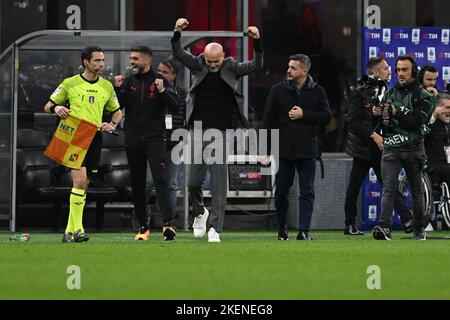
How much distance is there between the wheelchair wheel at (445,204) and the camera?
22031 millimetres

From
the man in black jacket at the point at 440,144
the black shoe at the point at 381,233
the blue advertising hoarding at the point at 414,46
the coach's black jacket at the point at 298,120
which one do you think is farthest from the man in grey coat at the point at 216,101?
the blue advertising hoarding at the point at 414,46

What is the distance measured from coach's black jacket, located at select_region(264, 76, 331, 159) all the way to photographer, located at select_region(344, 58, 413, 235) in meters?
1.20

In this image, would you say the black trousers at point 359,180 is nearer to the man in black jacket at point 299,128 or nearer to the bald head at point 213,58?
the man in black jacket at point 299,128

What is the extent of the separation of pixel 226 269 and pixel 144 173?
5.39m

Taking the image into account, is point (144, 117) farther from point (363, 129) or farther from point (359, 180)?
point (359, 180)

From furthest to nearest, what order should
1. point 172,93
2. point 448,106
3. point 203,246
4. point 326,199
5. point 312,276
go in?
point 326,199, point 448,106, point 172,93, point 203,246, point 312,276

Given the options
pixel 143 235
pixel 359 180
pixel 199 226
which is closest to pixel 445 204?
pixel 359 180

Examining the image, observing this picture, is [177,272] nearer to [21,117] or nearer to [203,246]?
[203,246]

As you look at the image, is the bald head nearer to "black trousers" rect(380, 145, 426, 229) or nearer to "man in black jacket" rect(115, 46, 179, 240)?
"man in black jacket" rect(115, 46, 179, 240)

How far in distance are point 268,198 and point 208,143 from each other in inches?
254

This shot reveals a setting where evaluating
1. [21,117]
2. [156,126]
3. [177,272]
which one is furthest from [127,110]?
[177,272]

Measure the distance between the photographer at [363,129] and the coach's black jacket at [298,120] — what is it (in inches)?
47.2

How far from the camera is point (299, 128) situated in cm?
1775

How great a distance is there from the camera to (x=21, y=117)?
2158cm
